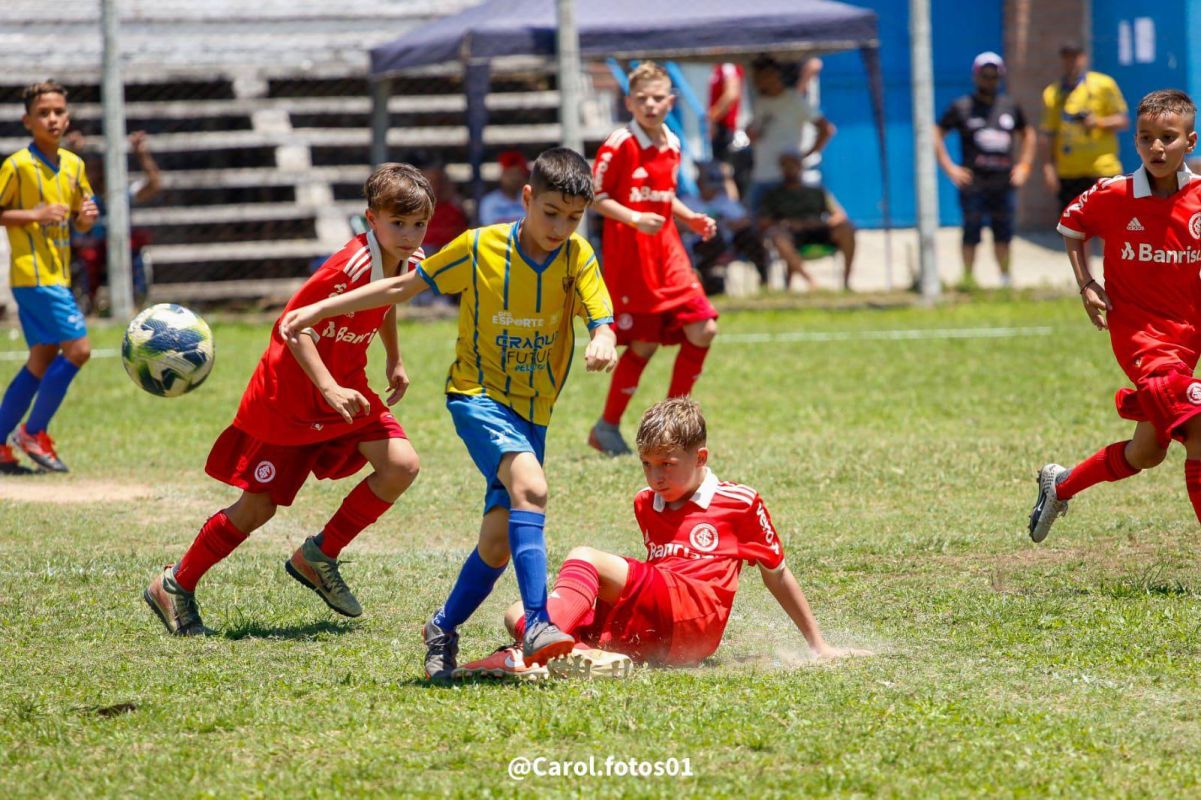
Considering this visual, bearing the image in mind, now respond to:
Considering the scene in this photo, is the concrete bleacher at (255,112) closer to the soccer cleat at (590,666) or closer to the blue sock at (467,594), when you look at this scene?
the blue sock at (467,594)

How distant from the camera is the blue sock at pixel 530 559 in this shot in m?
4.43

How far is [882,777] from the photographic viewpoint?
12.1ft

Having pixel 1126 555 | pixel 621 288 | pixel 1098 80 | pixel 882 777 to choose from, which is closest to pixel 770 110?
pixel 1098 80

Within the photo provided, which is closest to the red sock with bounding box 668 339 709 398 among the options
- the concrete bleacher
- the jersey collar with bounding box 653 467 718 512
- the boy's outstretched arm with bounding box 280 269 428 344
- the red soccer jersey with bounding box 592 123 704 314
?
the red soccer jersey with bounding box 592 123 704 314

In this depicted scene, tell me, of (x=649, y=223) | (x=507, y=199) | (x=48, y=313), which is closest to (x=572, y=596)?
(x=649, y=223)

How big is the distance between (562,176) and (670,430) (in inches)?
32.1

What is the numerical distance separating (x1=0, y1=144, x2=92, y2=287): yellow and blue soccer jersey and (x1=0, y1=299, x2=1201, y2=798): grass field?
1.11 metres

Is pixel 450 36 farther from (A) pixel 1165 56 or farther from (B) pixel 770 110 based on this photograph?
(A) pixel 1165 56

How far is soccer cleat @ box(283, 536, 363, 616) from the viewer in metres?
5.49

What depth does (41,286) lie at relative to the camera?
8797 mm

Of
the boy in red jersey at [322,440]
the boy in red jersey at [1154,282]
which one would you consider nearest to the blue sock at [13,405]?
the boy in red jersey at [322,440]

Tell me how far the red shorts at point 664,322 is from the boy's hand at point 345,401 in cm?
405

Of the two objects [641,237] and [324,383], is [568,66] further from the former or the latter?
[324,383]

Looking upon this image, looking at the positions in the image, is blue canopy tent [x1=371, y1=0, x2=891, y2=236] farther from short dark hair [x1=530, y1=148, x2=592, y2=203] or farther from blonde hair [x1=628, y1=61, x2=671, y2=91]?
short dark hair [x1=530, y1=148, x2=592, y2=203]
